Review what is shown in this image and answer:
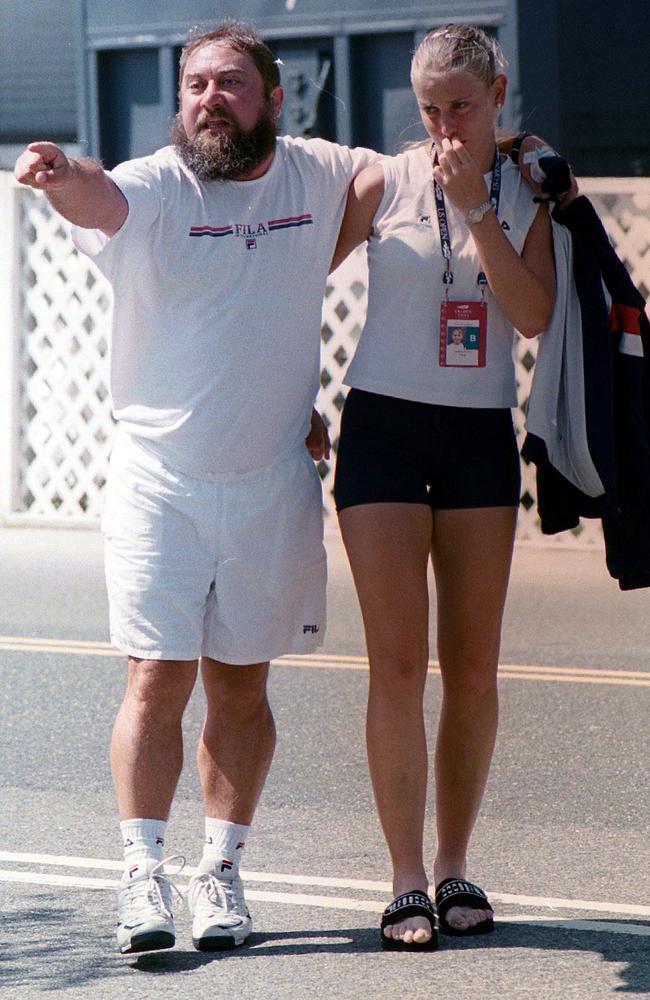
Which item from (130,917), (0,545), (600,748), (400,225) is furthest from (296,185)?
(0,545)

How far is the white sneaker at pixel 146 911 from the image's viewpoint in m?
4.05

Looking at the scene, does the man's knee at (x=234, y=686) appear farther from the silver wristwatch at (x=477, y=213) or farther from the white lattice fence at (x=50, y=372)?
the white lattice fence at (x=50, y=372)

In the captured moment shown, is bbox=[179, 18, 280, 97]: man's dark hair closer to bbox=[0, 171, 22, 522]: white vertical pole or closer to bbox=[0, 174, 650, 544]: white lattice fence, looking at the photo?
bbox=[0, 174, 650, 544]: white lattice fence

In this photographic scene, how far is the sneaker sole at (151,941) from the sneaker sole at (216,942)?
5.4 inches

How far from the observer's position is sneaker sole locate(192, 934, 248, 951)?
13.8 ft

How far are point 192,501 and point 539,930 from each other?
1350 mm

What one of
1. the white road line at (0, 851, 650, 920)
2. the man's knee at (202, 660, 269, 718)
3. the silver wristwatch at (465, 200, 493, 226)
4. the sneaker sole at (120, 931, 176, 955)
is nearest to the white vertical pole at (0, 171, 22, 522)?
the white road line at (0, 851, 650, 920)

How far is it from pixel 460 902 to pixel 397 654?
63 centimetres

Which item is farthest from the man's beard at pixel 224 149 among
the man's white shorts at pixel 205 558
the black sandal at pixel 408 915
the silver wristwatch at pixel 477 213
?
the black sandal at pixel 408 915

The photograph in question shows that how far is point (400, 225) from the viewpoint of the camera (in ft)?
14.0

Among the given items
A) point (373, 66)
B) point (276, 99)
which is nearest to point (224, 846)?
point (276, 99)

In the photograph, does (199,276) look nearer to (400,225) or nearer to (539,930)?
(400,225)

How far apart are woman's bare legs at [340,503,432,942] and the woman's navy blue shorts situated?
1.8 inches

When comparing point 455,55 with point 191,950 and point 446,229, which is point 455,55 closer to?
point 446,229
